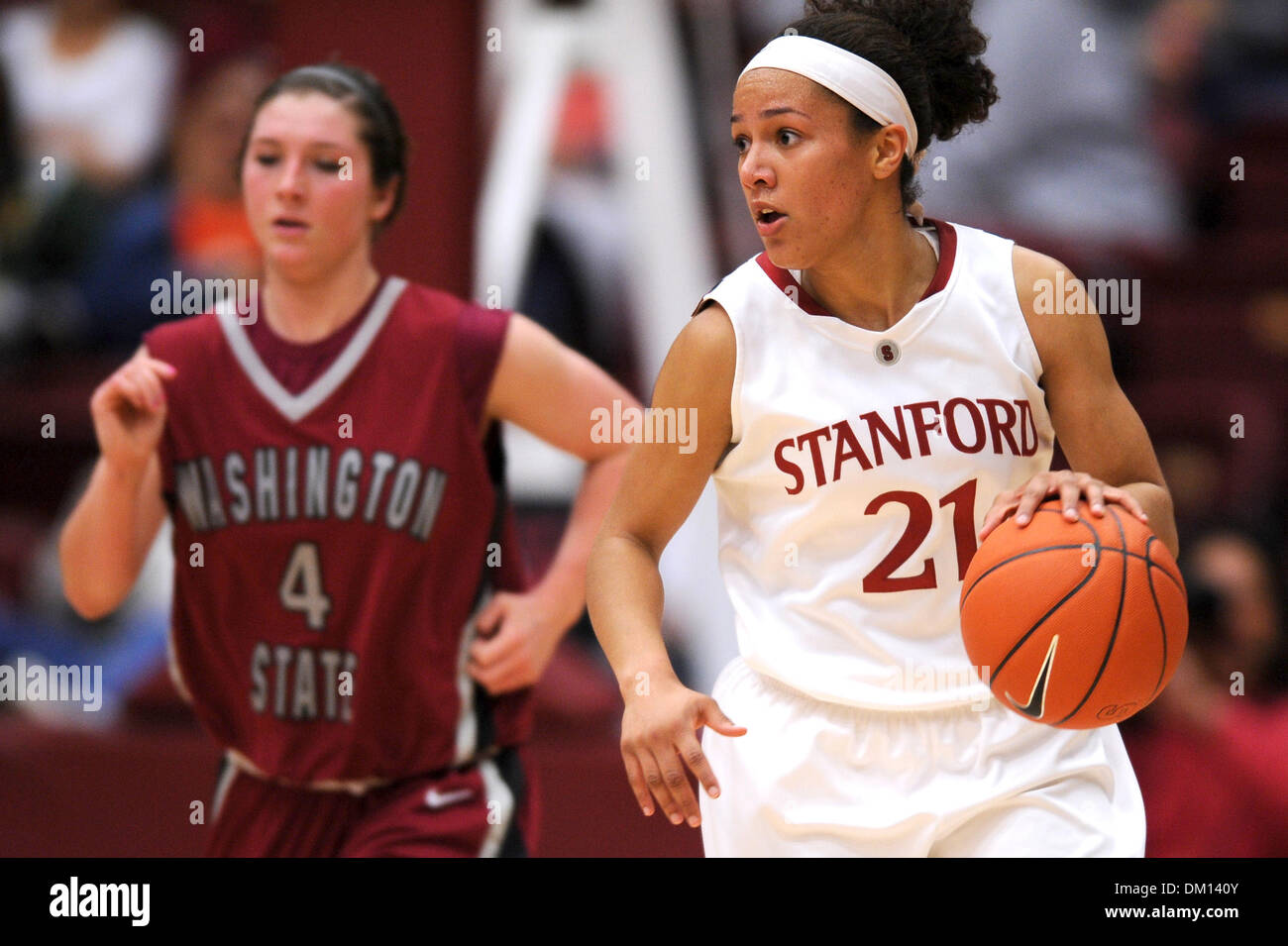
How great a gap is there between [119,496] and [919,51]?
1.90 m

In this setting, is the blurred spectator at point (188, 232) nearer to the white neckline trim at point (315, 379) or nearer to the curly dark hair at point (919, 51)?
the white neckline trim at point (315, 379)

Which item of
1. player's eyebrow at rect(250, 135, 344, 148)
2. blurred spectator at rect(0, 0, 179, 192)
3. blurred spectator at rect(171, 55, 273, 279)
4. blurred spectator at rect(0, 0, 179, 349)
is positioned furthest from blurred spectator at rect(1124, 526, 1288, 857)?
blurred spectator at rect(0, 0, 179, 192)

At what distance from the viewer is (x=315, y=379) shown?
395 cm

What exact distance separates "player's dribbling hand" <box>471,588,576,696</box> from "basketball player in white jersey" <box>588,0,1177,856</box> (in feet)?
2.60

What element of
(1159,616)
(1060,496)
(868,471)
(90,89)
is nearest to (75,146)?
(90,89)

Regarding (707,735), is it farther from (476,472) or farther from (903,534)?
(476,472)

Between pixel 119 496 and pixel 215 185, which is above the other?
pixel 215 185

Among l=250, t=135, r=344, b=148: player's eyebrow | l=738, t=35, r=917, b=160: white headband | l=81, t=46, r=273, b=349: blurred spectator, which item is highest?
l=81, t=46, r=273, b=349: blurred spectator

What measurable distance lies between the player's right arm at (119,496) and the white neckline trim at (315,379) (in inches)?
7.3

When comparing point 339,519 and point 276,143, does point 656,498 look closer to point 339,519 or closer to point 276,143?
point 339,519

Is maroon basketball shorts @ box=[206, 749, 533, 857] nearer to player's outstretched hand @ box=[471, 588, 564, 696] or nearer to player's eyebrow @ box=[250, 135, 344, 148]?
player's outstretched hand @ box=[471, 588, 564, 696]

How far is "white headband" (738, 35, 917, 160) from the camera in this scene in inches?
120

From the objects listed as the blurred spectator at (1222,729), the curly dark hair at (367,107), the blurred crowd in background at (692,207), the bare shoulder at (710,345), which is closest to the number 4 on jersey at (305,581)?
the curly dark hair at (367,107)
